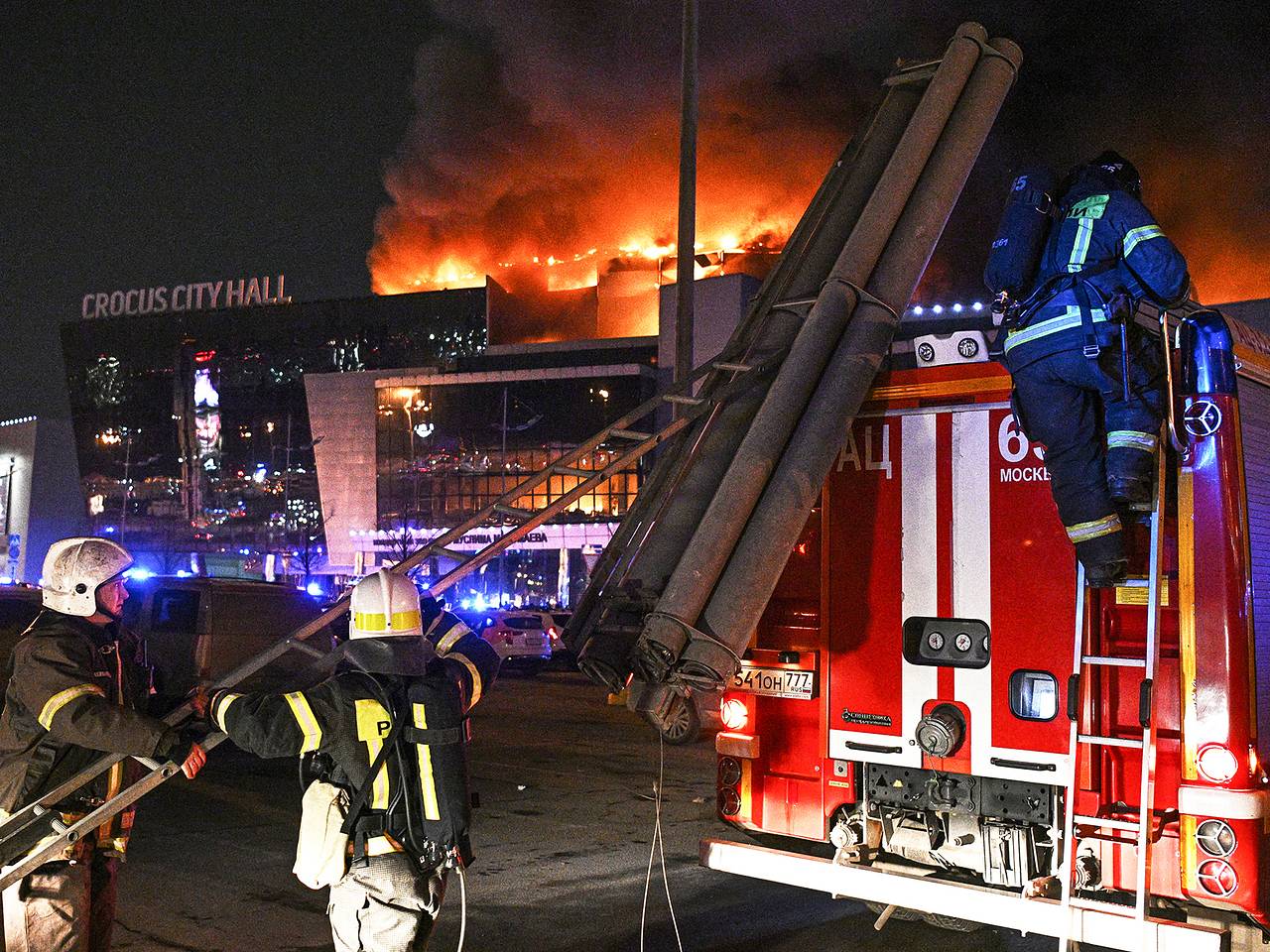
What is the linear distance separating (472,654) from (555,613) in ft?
80.7

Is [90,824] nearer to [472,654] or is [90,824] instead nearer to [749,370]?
[472,654]

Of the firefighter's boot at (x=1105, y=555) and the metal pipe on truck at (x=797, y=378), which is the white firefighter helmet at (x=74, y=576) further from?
the firefighter's boot at (x=1105, y=555)

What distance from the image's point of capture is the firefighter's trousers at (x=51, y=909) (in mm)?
3971

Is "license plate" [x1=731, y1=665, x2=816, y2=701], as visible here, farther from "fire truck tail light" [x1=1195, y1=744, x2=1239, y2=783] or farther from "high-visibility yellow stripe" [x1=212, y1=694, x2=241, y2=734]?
"high-visibility yellow stripe" [x1=212, y1=694, x2=241, y2=734]

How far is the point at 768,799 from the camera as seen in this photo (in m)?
5.38

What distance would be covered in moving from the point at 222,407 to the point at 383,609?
70953mm

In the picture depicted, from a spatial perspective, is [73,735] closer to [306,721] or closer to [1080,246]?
[306,721]

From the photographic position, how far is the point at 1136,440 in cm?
423

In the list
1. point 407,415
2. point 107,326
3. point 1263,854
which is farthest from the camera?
point 107,326

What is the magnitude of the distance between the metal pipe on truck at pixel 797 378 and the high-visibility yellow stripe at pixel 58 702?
1.90 metres

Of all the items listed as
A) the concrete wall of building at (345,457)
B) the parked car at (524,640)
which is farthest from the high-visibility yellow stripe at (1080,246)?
the concrete wall of building at (345,457)

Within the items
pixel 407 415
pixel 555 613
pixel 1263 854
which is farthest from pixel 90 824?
pixel 407 415

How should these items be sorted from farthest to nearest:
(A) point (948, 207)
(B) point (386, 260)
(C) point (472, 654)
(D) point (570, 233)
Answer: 1. (B) point (386, 260)
2. (D) point (570, 233)
3. (A) point (948, 207)
4. (C) point (472, 654)

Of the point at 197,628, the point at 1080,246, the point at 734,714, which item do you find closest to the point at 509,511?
the point at 734,714
